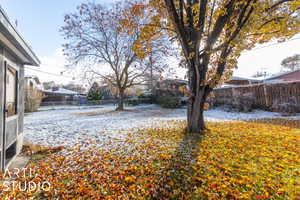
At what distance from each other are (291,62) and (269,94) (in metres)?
20.7

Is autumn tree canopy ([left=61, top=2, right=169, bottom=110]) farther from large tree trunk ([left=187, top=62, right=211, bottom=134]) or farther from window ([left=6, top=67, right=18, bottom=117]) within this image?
window ([left=6, top=67, right=18, bottom=117])

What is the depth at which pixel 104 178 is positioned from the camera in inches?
79.9

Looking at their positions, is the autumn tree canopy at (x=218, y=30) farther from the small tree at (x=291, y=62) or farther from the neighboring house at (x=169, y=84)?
the small tree at (x=291, y=62)

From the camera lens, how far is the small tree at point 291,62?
68.5ft

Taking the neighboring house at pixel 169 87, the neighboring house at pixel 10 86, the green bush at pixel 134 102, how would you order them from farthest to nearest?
1. the green bush at pixel 134 102
2. the neighboring house at pixel 169 87
3. the neighboring house at pixel 10 86

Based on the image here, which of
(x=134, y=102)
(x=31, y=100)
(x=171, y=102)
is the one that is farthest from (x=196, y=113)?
(x=134, y=102)

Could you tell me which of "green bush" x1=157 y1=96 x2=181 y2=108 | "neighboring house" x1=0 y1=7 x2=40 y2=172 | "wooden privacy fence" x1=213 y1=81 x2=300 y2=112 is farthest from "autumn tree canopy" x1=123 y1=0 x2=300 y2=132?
"green bush" x1=157 y1=96 x2=181 y2=108

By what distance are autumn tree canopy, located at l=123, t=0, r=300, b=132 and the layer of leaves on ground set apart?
5.61ft

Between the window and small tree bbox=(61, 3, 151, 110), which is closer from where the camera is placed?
the window

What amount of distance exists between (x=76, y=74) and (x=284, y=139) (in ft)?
45.2

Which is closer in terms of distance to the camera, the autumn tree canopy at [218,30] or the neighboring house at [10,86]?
the neighboring house at [10,86]

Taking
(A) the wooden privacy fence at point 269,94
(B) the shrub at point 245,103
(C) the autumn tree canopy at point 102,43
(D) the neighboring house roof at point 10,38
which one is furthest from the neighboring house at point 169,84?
(D) the neighboring house roof at point 10,38

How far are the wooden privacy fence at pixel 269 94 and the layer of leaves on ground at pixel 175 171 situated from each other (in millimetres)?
6676

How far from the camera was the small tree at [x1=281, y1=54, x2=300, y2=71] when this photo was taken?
20894 mm
